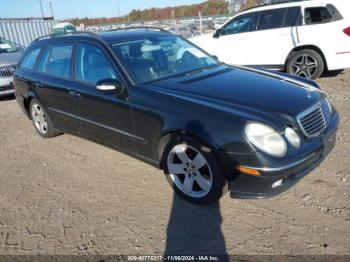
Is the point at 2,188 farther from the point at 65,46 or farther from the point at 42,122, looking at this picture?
the point at 65,46

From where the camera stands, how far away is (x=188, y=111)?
3.05 metres

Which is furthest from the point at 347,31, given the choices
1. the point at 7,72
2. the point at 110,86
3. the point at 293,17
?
the point at 7,72

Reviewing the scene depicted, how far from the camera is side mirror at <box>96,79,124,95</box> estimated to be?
3.48 meters

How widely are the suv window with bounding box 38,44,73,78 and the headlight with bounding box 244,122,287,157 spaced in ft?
9.05

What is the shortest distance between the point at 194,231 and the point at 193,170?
0.60 meters

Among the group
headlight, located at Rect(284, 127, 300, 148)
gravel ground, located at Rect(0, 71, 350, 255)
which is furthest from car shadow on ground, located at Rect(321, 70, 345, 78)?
Answer: headlight, located at Rect(284, 127, 300, 148)

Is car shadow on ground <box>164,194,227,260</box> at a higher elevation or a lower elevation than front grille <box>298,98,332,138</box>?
lower

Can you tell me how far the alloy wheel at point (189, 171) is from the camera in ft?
10.2

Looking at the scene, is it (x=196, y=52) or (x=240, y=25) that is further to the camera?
(x=240, y=25)

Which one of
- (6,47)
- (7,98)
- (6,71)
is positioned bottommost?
(7,98)

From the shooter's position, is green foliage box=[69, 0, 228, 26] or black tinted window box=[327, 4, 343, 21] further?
green foliage box=[69, 0, 228, 26]

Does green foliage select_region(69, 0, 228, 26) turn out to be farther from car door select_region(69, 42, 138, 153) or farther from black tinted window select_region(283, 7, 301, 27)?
car door select_region(69, 42, 138, 153)

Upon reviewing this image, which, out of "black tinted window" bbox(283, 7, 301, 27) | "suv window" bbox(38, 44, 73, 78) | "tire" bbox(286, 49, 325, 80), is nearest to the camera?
"suv window" bbox(38, 44, 73, 78)

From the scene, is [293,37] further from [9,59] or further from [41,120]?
[9,59]
